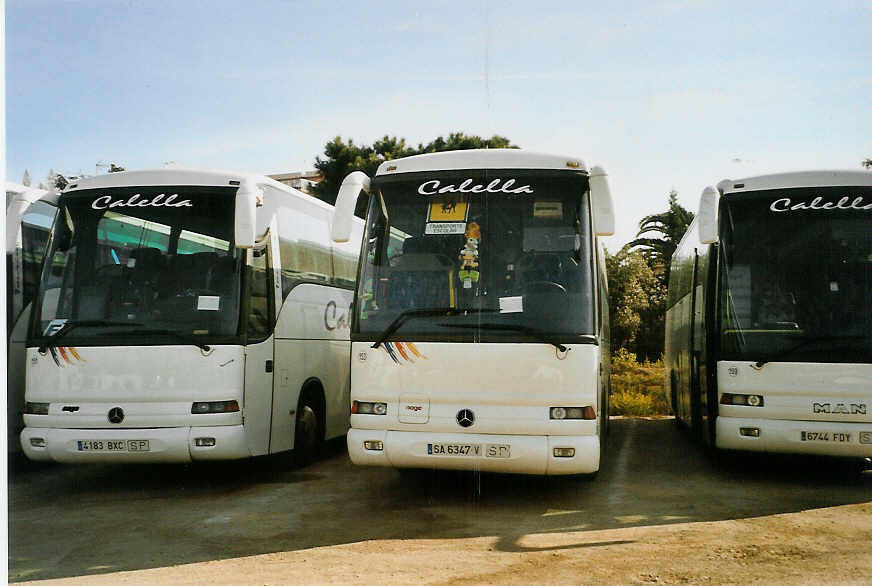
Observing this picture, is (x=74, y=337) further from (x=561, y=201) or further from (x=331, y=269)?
(x=561, y=201)

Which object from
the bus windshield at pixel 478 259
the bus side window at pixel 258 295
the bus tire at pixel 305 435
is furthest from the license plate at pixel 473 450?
the bus tire at pixel 305 435

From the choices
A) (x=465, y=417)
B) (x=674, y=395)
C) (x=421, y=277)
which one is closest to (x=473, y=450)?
(x=465, y=417)

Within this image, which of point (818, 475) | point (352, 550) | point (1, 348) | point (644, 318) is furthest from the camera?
point (644, 318)

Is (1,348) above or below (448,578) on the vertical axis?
above

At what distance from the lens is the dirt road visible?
601 centimetres

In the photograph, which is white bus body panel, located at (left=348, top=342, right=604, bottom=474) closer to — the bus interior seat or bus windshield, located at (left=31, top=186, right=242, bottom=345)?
the bus interior seat

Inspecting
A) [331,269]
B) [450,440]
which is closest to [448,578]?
[450,440]

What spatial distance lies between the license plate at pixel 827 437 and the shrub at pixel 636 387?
791 centimetres

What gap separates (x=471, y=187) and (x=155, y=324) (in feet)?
11.5

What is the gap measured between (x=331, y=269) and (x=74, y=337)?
3850 mm

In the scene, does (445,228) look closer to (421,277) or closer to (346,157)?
(421,277)

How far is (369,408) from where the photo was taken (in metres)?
8.05

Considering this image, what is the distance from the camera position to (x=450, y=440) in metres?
7.76

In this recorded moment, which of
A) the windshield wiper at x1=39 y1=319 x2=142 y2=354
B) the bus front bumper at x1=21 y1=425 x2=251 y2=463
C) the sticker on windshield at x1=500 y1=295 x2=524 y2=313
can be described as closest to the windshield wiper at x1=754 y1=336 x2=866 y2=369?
the sticker on windshield at x1=500 y1=295 x2=524 y2=313
